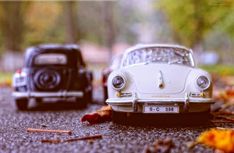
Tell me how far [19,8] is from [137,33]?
40.9 m

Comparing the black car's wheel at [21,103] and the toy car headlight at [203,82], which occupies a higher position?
the toy car headlight at [203,82]

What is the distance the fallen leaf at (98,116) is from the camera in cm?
1022

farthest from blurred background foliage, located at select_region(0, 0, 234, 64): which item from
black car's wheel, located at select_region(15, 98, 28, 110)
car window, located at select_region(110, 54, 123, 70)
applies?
black car's wheel, located at select_region(15, 98, 28, 110)

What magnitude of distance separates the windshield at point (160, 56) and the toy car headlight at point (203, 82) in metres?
1.02

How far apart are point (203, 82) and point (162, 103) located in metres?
0.91

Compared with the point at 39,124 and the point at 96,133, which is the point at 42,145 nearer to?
the point at 96,133

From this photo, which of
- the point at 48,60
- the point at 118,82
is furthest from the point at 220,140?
the point at 48,60

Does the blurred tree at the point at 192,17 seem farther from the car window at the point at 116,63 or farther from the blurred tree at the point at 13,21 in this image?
the car window at the point at 116,63

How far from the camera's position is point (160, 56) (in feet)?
35.1

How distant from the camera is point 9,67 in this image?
130 feet

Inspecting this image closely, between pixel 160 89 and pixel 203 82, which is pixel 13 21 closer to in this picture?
pixel 160 89

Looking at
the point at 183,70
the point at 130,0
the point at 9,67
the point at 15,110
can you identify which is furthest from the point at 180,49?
the point at 130,0

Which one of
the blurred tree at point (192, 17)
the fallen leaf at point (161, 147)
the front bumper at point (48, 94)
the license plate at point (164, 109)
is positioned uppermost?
the blurred tree at point (192, 17)

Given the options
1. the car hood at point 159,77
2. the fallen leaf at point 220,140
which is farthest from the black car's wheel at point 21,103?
the fallen leaf at point 220,140
